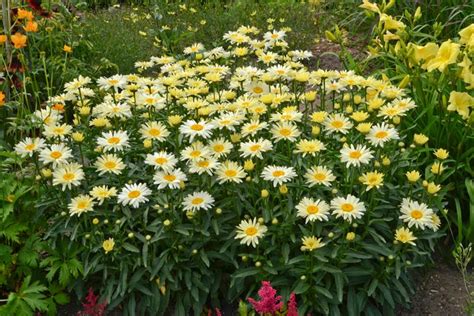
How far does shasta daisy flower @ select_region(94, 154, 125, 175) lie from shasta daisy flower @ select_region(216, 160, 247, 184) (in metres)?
0.43

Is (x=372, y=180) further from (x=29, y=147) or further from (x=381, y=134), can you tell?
(x=29, y=147)

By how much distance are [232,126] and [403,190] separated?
0.88 metres

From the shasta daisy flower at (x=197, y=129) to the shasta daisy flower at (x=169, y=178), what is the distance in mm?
200

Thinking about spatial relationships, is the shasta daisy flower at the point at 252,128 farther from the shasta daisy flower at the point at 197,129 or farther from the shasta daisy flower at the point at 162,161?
the shasta daisy flower at the point at 162,161

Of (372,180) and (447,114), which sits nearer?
(372,180)

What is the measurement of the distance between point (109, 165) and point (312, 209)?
2.99ft

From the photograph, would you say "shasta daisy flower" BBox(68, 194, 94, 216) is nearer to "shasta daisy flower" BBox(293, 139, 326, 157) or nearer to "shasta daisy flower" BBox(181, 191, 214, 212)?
"shasta daisy flower" BBox(181, 191, 214, 212)

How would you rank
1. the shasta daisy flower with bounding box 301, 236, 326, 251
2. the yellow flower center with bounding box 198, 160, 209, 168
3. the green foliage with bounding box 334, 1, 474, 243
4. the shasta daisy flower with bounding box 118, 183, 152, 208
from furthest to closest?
the green foliage with bounding box 334, 1, 474, 243 → the yellow flower center with bounding box 198, 160, 209, 168 → the shasta daisy flower with bounding box 118, 183, 152, 208 → the shasta daisy flower with bounding box 301, 236, 326, 251

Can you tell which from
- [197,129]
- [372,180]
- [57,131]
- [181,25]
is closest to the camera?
[372,180]

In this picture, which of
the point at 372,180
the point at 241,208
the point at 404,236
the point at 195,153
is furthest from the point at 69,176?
the point at 404,236

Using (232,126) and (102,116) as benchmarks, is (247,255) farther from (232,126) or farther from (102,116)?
(102,116)

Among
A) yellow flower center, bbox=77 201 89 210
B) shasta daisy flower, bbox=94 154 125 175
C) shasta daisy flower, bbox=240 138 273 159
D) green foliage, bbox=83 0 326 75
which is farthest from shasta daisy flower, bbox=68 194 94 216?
green foliage, bbox=83 0 326 75

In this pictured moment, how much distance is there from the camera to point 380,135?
9.28 feet

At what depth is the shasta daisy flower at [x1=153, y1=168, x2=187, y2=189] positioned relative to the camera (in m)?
2.71
